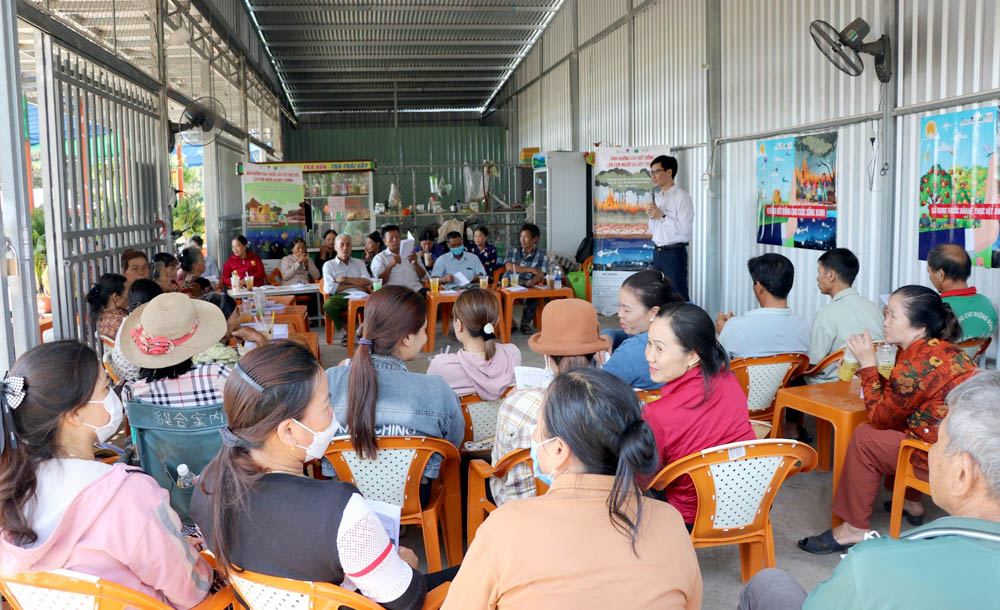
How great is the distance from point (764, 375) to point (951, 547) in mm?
2804

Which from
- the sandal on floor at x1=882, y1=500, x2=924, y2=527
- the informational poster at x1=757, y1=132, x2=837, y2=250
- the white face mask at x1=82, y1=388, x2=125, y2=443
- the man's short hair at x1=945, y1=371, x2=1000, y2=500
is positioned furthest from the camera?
the informational poster at x1=757, y1=132, x2=837, y2=250

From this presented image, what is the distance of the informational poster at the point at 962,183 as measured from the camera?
15.6ft

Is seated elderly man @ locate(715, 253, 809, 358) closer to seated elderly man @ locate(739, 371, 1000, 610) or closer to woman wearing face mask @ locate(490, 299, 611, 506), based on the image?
woman wearing face mask @ locate(490, 299, 611, 506)

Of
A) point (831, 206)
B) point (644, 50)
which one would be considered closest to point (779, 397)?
point (831, 206)

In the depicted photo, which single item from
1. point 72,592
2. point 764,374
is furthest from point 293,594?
point 764,374

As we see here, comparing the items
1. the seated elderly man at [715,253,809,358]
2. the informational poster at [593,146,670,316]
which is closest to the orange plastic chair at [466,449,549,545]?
the seated elderly man at [715,253,809,358]

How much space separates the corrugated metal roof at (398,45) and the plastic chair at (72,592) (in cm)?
1161

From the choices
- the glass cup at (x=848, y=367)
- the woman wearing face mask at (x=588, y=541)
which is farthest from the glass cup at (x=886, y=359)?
the woman wearing face mask at (x=588, y=541)

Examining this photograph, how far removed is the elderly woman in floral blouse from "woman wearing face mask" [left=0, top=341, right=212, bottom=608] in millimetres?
2526

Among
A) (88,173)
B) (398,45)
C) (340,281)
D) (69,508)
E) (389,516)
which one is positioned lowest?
(389,516)

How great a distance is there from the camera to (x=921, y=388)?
10.0ft

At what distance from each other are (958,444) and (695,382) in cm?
113

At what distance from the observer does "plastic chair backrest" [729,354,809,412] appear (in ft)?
13.1

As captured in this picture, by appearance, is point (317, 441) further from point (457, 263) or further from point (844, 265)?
point (457, 263)
